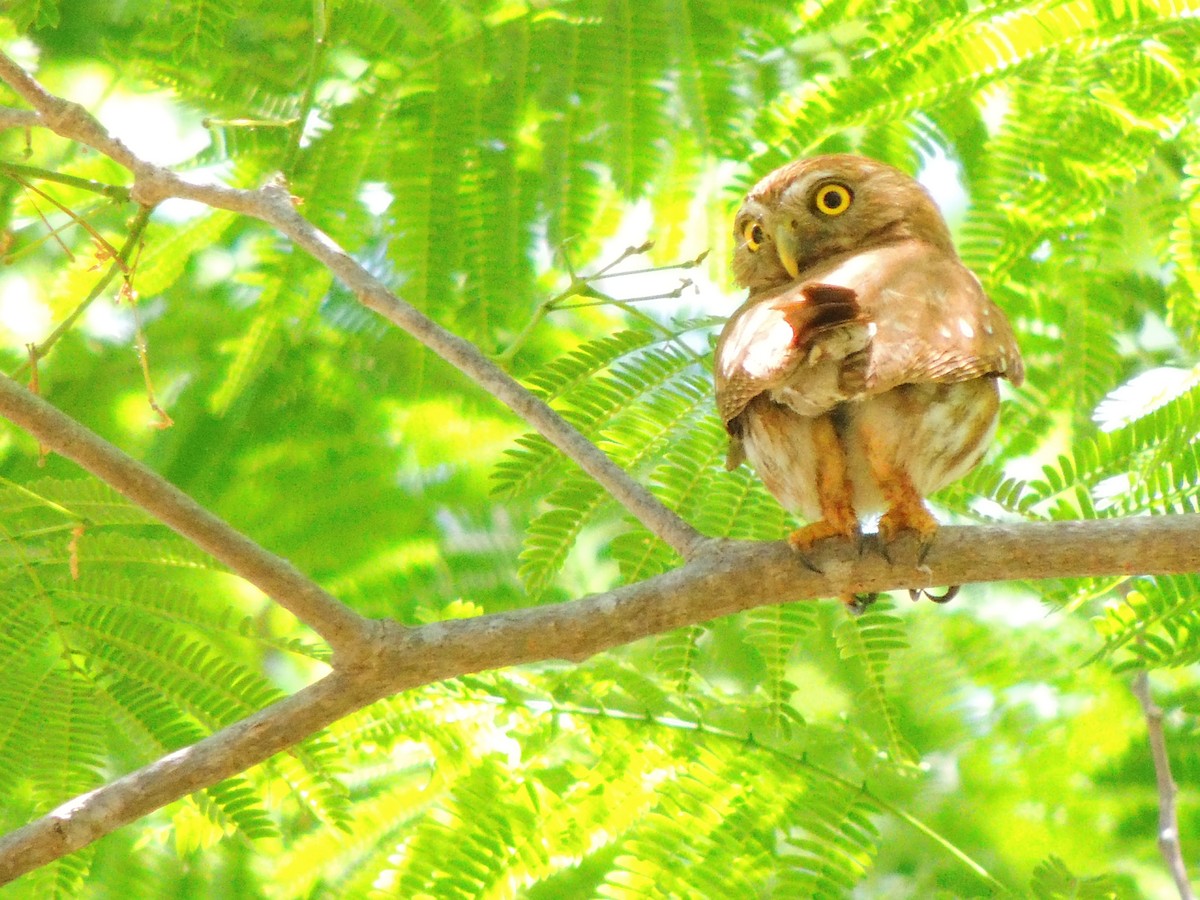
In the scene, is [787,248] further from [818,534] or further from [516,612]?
[516,612]

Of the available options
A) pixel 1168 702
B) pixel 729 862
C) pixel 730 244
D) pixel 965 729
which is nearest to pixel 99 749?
pixel 729 862

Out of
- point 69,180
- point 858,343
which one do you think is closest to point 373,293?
point 69,180

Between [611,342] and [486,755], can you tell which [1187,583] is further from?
[486,755]

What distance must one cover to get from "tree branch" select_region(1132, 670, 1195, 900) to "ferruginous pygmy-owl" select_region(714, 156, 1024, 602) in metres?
1.14

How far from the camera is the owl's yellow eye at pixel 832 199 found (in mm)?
3713

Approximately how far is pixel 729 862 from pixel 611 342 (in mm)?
1365

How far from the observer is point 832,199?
3734mm

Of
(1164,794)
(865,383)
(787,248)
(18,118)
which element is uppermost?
(787,248)

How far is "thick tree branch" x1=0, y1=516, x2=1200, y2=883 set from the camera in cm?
231

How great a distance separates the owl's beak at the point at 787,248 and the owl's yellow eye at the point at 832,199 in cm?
12

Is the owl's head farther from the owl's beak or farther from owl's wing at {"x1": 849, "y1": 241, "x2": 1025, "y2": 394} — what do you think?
owl's wing at {"x1": 849, "y1": 241, "x2": 1025, "y2": 394}

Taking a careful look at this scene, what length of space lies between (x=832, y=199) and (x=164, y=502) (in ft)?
7.11

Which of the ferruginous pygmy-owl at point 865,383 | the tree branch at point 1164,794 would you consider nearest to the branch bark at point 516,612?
the ferruginous pygmy-owl at point 865,383

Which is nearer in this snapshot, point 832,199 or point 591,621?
point 591,621
